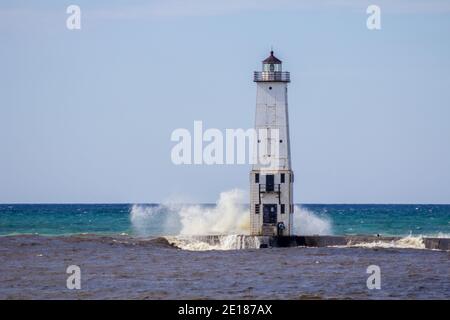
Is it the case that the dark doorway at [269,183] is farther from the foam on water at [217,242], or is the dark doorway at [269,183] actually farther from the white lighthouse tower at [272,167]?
the foam on water at [217,242]

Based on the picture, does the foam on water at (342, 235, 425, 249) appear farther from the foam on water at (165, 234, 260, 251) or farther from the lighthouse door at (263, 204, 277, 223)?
the foam on water at (165, 234, 260, 251)

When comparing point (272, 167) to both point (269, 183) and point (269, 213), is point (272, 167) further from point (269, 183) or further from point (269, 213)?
point (269, 213)

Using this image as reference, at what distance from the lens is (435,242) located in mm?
61594

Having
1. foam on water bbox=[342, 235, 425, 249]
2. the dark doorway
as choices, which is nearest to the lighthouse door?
the dark doorway

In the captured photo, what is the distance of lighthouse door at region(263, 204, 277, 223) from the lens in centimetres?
5916

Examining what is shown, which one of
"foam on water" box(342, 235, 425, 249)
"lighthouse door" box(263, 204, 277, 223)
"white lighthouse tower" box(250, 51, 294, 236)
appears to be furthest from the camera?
"foam on water" box(342, 235, 425, 249)

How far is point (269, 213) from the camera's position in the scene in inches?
2333

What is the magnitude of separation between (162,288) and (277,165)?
17.9 m

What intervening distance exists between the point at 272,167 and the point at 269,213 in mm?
2087

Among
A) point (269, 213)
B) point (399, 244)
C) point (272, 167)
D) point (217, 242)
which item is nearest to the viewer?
point (272, 167)

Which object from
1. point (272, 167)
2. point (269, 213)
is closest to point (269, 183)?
point (272, 167)

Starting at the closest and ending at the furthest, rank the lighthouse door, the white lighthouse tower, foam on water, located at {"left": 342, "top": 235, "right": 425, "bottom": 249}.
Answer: the white lighthouse tower → the lighthouse door → foam on water, located at {"left": 342, "top": 235, "right": 425, "bottom": 249}
